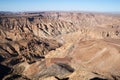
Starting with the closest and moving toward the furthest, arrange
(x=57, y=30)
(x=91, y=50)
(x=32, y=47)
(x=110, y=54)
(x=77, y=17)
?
(x=110, y=54), (x=91, y=50), (x=32, y=47), (x=57, y=30), (x=77, y=17)

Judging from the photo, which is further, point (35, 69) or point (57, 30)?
point (57, 30)

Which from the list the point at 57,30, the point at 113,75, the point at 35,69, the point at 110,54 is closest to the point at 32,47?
the point at 35,69

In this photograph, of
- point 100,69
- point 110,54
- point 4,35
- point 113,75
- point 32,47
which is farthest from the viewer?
point 4,35

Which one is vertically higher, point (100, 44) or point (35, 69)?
point (100, 44)

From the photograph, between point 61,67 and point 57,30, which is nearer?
point 61,67

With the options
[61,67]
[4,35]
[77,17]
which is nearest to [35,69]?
[61,67]

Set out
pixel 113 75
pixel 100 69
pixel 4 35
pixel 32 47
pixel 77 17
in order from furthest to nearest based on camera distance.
Answer: pixel 77 17, pixel 4 35, pixel 32 47, pixel 100 69, pixel 113 75

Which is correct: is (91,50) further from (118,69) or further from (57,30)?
(57,30)

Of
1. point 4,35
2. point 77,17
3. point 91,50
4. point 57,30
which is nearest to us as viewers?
point 91,50

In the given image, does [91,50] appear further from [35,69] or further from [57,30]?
[57,30]
